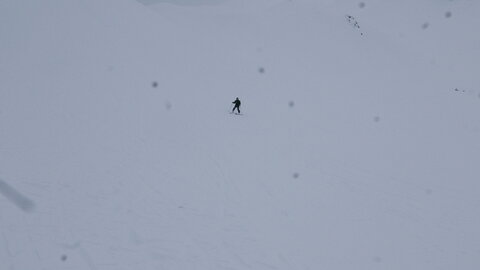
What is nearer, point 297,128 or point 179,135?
point 179,135

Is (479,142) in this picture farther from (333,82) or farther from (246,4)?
(246,4)

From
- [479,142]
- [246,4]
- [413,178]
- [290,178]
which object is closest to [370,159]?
[413,178]

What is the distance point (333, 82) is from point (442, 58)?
54.3 feet

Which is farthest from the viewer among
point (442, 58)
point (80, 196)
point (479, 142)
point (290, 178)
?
point (442, 58)

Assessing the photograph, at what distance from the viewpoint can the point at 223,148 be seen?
1430cm

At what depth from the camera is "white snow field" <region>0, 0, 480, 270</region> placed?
7.98m

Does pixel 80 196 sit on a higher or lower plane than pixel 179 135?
lower

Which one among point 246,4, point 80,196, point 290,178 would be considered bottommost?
point 80,196

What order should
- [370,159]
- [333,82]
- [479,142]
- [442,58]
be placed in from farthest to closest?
[442,58] → [333,82] → [479,142] → [370,159]

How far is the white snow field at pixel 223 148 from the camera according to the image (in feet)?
26.2

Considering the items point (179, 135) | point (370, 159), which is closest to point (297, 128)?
point (370, 159)

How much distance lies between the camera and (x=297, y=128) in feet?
57.9

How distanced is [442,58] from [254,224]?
36181 mm

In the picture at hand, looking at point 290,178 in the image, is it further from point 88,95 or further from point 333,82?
point 333,82
